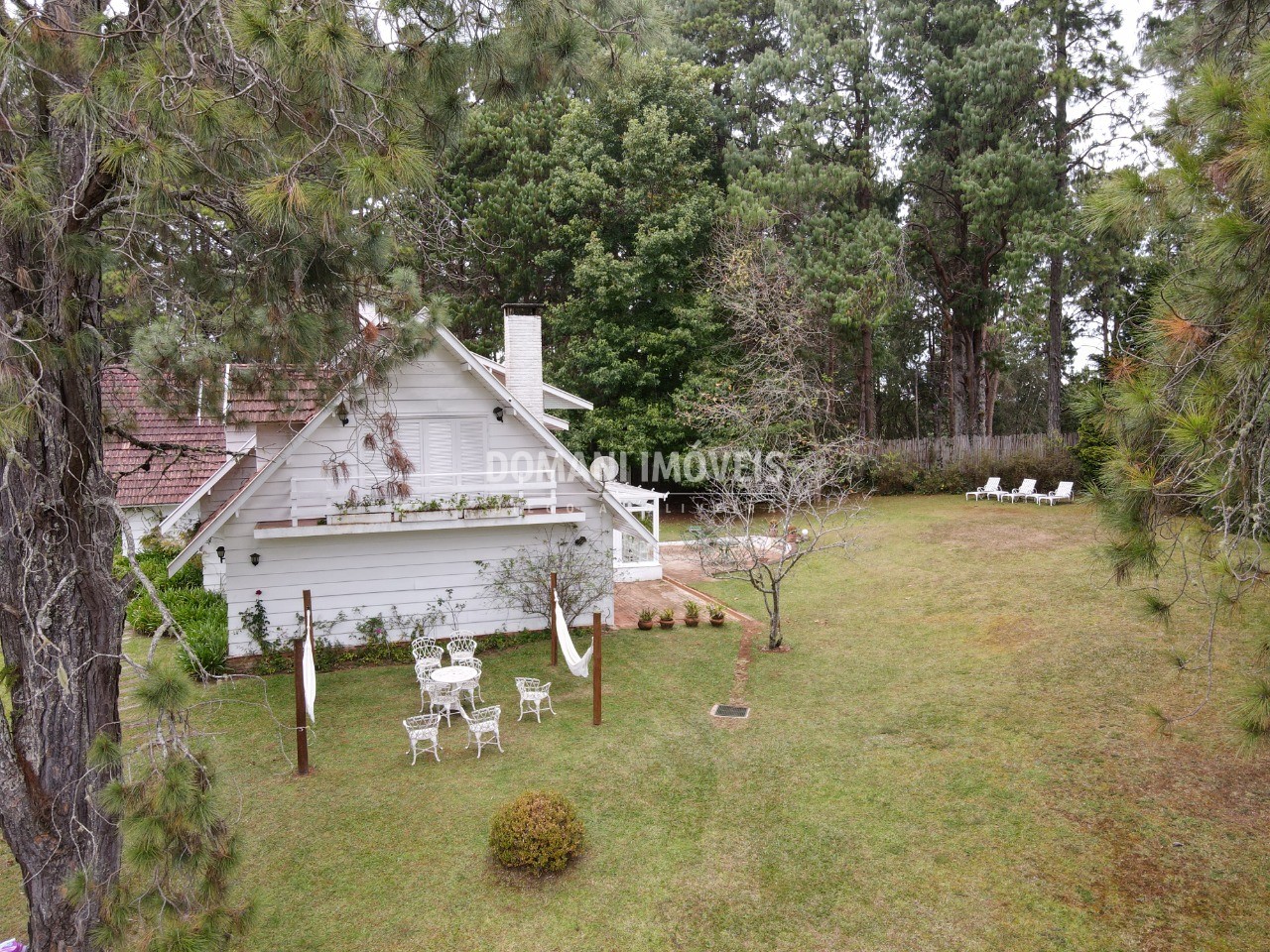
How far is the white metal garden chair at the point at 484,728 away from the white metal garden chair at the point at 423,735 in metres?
0.42

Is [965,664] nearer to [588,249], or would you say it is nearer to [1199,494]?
[1199,494]

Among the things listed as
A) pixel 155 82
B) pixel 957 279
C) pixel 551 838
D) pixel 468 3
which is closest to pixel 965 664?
pixel 551 838

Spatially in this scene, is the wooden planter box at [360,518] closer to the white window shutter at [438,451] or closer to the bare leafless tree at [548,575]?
the white window shutter at [438,451]

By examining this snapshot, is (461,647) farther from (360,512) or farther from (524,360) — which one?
(524,360)

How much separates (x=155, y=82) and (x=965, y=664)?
40.4 ft

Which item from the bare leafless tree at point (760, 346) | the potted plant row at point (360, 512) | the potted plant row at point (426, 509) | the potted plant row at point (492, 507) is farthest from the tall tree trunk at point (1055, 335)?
the potted plant row at point (360, 512)

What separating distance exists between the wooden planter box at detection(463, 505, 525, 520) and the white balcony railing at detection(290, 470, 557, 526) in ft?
0.89

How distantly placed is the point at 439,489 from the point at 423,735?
498 cm

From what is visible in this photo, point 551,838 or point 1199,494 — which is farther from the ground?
point 1199,494

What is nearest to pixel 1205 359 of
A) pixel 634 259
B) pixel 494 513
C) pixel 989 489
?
pixel 494 513

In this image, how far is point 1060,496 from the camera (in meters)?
23.2

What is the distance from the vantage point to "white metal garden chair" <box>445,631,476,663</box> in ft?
37.5

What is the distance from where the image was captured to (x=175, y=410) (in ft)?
21.0

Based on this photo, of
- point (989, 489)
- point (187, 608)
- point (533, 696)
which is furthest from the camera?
point (989, 489)
